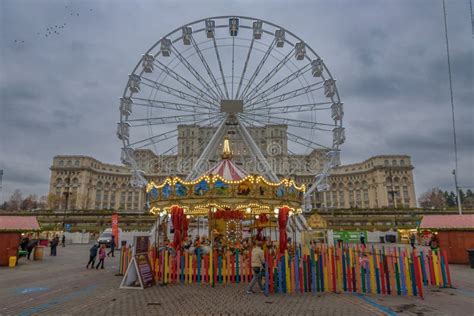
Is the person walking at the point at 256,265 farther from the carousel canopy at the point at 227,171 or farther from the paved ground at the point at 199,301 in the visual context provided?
the carousel canopy at the point at 227,171

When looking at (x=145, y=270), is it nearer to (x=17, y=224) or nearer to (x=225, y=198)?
(x=225, y=198)

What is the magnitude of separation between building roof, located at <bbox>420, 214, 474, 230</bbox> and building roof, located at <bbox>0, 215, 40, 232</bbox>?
976 inches

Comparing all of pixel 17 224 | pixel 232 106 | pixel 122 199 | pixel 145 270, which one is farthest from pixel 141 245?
pixel 122 199

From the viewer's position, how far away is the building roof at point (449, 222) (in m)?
18.5

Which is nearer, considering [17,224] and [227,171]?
[227,171]

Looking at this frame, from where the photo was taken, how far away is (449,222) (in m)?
19.3

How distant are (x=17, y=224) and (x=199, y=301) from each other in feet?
51.9

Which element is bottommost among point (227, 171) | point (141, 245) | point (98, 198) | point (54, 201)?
point (141, 245)

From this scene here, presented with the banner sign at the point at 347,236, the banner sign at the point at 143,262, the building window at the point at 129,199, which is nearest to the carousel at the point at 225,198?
the banner sign at the point at 143,262

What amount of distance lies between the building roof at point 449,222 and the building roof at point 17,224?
976 inches

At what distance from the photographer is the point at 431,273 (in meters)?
11.5

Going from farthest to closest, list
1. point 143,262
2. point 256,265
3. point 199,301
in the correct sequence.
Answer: point 143,262
point 256,265
point 199,301

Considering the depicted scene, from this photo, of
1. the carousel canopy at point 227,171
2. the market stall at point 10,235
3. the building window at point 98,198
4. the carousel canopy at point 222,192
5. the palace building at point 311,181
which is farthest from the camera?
the building window at point 98,198

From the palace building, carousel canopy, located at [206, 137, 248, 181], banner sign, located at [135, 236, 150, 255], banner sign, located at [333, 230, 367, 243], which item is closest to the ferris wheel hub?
carousel canopy, located at [206, 137, 248, 181]
